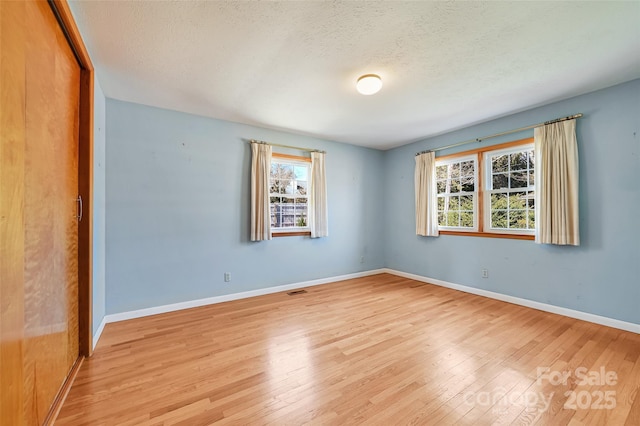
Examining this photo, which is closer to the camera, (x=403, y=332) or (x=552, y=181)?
(x=403, y=332)

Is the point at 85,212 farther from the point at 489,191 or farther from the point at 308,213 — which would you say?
the point at 489,191

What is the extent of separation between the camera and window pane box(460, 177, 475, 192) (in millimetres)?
4098

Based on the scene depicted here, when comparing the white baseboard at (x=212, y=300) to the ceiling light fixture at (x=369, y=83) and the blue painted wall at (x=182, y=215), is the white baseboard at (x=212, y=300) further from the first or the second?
the ceiling light fixture at (x=369, y=83)

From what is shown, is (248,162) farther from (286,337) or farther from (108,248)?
(286,337)

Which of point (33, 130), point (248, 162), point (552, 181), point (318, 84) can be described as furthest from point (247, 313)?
point (552, 181)

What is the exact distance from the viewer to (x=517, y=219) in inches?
141

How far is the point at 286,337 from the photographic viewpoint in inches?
101

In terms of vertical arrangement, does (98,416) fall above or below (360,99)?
below

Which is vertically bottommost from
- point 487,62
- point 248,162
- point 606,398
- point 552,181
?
point 606,398

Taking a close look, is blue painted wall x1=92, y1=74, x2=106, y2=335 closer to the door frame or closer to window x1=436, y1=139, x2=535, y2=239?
the door frame

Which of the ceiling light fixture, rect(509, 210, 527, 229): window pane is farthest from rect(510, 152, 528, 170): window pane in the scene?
the ceiling light fixture

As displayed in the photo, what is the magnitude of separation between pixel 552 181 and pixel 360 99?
2.55 metres

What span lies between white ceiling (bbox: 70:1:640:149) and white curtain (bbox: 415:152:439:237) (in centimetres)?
121

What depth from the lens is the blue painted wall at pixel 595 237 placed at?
8.84 feet
